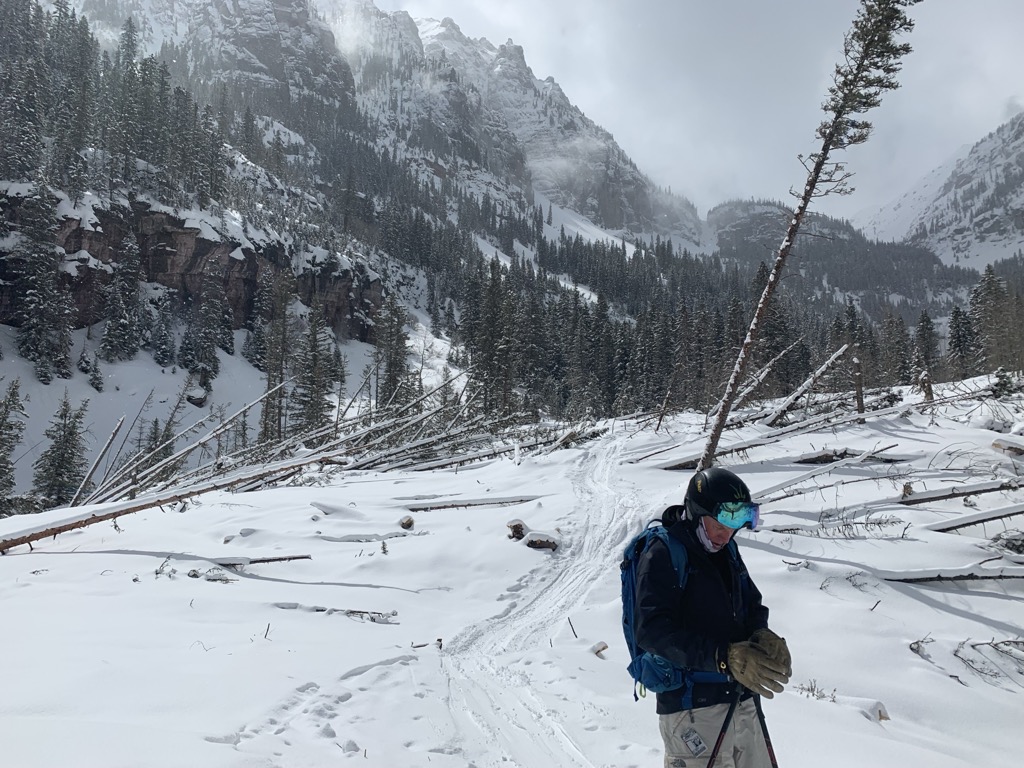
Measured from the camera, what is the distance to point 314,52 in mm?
182625

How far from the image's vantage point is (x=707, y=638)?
2.52 m

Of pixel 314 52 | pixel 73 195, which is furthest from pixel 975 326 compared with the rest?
pixel 314 52

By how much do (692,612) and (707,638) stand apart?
0.51 feet

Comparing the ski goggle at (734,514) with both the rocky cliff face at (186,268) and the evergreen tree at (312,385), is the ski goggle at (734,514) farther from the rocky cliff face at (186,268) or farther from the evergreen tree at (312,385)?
the rocky cliff face at (186,268)

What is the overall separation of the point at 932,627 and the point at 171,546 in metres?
9.37

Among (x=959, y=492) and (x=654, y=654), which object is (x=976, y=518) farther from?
(x=654, y=654)

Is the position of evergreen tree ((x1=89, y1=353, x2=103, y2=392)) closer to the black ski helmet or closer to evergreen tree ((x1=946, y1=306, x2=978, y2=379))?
the black ski helmet

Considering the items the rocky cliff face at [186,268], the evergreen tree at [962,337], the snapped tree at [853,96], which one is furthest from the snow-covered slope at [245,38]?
the snapped tree at [853,96]

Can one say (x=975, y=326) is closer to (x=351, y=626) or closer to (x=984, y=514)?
(x=984, y=514)

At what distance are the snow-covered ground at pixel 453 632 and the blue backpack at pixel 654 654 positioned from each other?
1634 mm

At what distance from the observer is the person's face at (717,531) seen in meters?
2.70

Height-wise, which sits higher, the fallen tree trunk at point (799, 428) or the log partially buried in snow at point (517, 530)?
the fallen tree trunk at point (799, 428)

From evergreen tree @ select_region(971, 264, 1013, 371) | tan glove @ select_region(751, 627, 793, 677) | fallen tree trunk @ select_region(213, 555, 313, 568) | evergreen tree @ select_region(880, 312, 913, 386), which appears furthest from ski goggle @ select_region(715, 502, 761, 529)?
evergreen tree @ select_region(880, 312, 913, 386)

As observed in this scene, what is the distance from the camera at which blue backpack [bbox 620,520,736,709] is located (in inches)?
103
